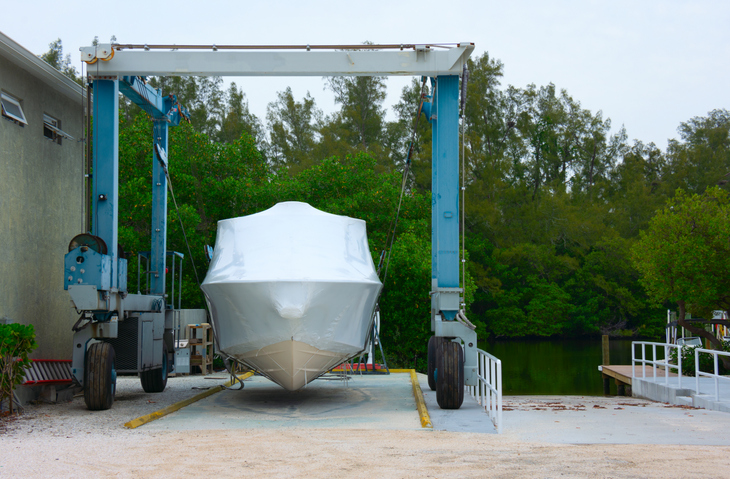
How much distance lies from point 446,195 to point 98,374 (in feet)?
18.9

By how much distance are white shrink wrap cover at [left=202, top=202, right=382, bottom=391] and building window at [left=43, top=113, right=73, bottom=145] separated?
4200 mm

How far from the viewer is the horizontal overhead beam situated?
37.6 feet

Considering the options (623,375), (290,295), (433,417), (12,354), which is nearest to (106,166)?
(12,354)

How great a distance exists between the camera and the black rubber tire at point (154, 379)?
13.4 metres

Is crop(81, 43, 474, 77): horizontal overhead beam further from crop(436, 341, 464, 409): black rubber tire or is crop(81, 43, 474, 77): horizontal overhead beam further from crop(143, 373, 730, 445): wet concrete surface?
crop(143, 373, 730, 445): wet concrete surface

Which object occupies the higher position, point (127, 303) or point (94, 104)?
point (94, 104)

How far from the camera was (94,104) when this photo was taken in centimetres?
1145

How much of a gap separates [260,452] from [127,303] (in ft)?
17.0

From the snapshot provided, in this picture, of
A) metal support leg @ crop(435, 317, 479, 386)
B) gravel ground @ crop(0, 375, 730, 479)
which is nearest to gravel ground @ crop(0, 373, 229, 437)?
→ gravel ground @ crop(0, 375, 730, 479)

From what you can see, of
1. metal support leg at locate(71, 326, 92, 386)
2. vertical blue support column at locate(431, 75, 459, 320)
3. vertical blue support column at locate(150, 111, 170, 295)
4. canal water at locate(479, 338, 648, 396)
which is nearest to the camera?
metal support leg at locate(71, 326, 92, 386)

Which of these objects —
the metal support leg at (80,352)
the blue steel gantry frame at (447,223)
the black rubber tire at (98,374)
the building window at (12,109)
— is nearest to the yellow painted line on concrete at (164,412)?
the black rubber tire at (98,374)

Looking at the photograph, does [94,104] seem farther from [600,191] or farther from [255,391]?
[600,191]

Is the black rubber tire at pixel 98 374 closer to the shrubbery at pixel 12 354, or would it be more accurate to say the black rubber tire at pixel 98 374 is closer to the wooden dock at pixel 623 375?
the shrubbery at pixel 12 354

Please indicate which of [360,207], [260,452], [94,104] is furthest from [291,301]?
[360,207]
